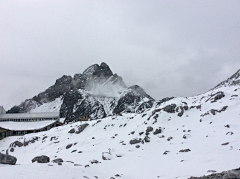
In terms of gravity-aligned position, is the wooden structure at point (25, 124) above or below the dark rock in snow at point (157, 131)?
above

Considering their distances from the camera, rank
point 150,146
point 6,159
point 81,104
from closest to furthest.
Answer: point 6,159 < point 150,146 < point 81,104

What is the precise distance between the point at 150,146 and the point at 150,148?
72 cm

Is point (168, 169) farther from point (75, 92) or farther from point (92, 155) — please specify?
point (75, 92)

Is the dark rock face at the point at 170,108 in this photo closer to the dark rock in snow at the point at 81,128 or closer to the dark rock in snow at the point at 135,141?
the dark rock in snow at the point at 135,141

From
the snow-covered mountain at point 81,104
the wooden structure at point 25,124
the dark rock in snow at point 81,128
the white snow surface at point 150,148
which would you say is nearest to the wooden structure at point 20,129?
the wooden structure at point 25,124

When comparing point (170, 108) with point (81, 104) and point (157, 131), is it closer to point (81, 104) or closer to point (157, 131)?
point (157, 131)

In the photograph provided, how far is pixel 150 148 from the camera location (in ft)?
81.7

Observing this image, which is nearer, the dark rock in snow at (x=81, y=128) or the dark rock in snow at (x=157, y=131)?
the dark rock in snow at (x=157, y=131)

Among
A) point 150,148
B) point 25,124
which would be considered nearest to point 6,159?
point 150,148

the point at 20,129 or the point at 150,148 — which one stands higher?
the point at 20,129

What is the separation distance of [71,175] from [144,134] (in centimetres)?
1922

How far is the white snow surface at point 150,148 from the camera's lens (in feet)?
46.9

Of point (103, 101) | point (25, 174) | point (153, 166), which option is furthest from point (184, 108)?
point (103, 101)

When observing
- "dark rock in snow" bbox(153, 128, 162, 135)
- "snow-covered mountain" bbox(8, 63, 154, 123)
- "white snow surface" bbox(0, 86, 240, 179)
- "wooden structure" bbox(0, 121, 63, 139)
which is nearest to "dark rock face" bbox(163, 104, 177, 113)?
"white snow surface" bbox(0, 86, 240, 179)
